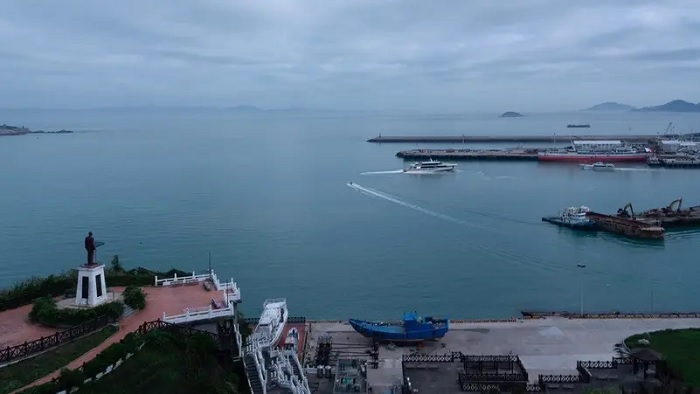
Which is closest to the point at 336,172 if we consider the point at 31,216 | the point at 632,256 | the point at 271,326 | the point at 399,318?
the point at 31,216

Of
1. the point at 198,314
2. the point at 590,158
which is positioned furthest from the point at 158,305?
the point at 590,158

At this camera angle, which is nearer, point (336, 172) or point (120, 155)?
point (336, 172)

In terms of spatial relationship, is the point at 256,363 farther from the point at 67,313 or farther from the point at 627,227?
the point at 627,227

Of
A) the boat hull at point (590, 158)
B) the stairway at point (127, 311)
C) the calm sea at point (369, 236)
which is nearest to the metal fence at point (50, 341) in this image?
the stairway at point (127, 311)

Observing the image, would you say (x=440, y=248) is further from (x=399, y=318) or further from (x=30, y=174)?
(x=30, y=174)

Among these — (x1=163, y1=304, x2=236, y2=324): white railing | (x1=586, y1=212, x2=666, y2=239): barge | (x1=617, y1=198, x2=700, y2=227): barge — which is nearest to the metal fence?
(x1=163, y1=304, x2=236, y2=324): white railing

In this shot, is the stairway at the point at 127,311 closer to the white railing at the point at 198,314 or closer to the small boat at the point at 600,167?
the white railing at the point at 198,314
